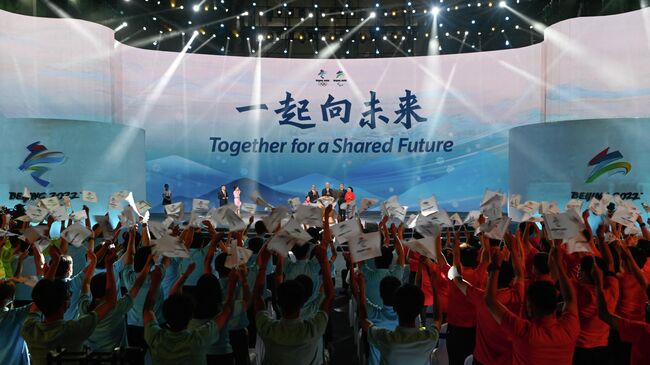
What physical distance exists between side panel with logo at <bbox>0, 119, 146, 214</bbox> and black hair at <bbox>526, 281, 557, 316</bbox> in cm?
1051

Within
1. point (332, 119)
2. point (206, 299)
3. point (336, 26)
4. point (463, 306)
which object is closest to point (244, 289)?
point (206, 299)

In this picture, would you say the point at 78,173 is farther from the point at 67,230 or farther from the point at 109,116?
the point at 67,230

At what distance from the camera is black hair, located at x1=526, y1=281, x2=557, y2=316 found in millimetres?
2057

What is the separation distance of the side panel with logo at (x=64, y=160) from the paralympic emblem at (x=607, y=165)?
10.4 m

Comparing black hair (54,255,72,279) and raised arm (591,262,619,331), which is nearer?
raised arm (591,262,619,331)

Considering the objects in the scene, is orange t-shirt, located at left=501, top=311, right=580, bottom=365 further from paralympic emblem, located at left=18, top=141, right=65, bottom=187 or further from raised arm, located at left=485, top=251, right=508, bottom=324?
paralympic emblem, located at left=18, top=141, right=65, bottom=187

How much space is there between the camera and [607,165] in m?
10.7

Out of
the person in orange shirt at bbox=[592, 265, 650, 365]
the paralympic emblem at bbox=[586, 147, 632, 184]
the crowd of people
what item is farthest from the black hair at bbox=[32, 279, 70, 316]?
the paralympic emblem at bbox=[586, 147, 632, 184]

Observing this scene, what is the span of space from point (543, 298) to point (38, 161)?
10839mm

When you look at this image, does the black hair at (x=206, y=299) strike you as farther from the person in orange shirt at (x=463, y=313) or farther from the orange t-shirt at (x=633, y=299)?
the orange t-shirt at (x=633, y=299)

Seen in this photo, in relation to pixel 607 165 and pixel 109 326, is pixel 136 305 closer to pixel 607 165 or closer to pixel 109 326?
pixel 109 326

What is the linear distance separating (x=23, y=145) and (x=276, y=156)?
6.19m

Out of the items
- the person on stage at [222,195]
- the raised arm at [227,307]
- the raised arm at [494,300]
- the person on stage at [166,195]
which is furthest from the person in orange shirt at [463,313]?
the person on stage at [166,195]

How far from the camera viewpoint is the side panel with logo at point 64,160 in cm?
1027
